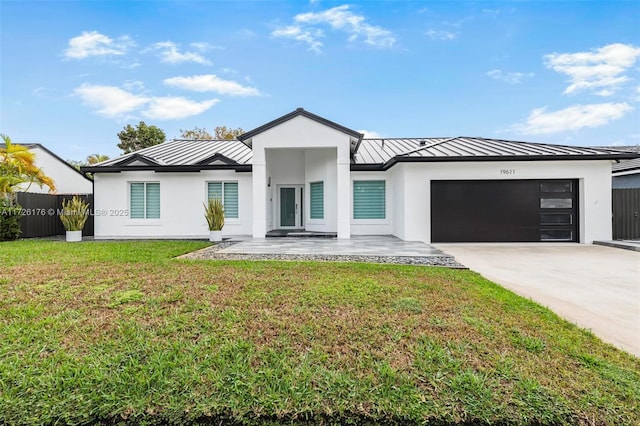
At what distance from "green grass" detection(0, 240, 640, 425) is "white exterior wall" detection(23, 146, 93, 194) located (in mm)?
24575

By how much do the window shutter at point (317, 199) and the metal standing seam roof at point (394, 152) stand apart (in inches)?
81.2

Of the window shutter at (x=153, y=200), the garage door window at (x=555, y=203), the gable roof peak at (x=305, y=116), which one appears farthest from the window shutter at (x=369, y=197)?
the window shutter at (x=153, y=200)

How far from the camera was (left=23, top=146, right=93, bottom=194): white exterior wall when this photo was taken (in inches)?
939

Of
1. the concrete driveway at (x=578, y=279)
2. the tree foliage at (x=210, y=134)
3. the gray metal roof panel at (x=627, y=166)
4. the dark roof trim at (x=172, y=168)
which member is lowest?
the concrete driveway at (x=578, y=279)

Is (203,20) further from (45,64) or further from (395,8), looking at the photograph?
(45,64)

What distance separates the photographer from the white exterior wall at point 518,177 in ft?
40.5

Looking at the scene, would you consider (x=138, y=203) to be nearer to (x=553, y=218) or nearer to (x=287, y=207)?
(x=287, y=207)

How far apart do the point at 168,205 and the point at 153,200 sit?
0.83 m

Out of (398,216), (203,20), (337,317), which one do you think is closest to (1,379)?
(337,317)

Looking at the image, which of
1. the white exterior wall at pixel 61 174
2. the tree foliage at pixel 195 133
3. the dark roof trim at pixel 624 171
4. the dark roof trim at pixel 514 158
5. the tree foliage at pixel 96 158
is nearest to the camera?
the dark roof trim at pixel 514 158

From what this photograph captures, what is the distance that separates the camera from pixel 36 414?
2.50m

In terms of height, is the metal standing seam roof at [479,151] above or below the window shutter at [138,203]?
above

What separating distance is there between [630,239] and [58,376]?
57.8 feet

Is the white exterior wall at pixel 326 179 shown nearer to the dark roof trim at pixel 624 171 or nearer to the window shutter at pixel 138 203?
the window shutter at pixel 138 203
